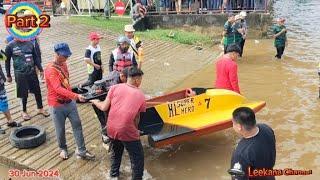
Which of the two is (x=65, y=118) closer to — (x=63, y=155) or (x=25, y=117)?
(x=63, y=155)

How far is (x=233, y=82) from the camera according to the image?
7.60m

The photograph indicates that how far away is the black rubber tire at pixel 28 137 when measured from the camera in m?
7.07

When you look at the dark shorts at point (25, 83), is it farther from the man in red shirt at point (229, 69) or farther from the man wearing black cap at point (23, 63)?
the man in red shirt at point (229, 69)

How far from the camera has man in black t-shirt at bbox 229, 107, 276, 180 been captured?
150 inches

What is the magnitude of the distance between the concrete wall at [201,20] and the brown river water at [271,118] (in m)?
0.83

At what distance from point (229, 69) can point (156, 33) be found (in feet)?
35.0

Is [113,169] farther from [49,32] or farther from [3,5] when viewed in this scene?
[3,5]

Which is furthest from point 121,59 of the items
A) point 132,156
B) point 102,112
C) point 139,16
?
point 139,16

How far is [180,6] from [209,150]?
41.0 ft

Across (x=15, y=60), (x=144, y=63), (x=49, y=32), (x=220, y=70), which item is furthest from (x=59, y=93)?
(x=49, y=32)

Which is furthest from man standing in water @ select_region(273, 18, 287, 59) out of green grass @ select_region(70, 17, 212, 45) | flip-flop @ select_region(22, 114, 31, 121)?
flip-flop @ select_region(22, 114, 31, 121)

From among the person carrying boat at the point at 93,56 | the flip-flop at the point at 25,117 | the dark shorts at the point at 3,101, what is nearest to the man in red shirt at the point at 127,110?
the dark shorts at the point at 3,101

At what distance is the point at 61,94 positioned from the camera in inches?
244

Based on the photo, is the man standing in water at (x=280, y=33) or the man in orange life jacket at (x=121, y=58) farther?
the man standing in water at (x=280, y=33)
